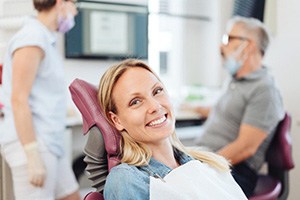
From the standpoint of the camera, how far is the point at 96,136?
1.26 meters

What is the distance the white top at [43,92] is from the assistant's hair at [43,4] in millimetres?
50

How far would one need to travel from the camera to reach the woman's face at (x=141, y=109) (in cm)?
121

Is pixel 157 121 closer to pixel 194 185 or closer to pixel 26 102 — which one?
pixel 194 185

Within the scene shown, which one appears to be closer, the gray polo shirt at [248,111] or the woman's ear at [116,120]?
the woman's ear at [116,120]

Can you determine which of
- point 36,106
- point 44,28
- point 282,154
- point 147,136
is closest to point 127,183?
point 147,136

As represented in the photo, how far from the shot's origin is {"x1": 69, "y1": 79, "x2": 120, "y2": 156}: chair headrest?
1.23m

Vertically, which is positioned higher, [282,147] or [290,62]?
[290,62]

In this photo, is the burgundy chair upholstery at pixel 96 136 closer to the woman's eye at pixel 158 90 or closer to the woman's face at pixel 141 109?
the woman's face at pixel 141 109

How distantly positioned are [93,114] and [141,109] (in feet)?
0.52

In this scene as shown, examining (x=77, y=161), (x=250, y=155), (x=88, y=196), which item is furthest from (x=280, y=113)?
(x=77, y=161)

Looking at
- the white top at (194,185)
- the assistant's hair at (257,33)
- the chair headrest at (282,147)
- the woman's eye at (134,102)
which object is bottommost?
the chair headrest at (282,147)

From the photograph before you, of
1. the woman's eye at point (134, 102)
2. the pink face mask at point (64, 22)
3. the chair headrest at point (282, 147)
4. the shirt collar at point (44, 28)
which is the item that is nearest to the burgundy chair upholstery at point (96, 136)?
the woman's eye at point (134, 102)

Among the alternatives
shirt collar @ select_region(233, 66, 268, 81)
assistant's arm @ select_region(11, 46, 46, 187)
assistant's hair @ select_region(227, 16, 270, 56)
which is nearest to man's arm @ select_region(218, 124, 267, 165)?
shirt collar @ select_region(233, 66, 268, 81)

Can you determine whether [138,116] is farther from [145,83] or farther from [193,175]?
[193,175]
